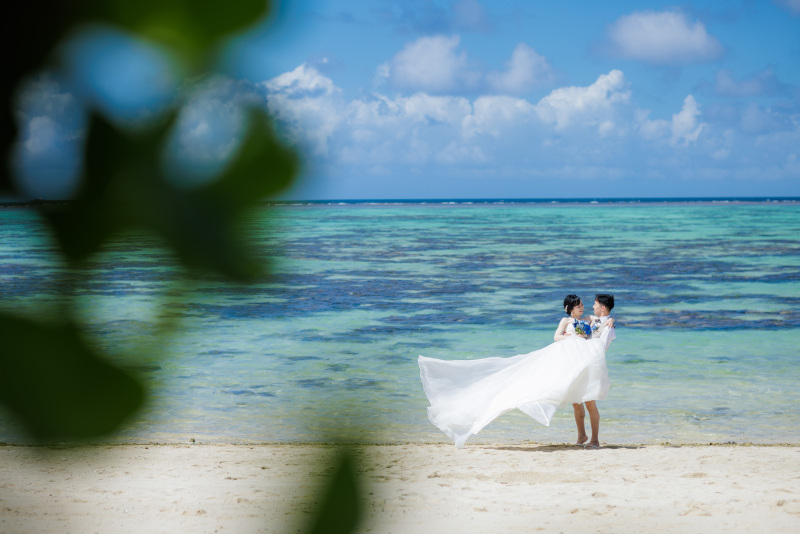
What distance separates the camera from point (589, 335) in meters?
8.70

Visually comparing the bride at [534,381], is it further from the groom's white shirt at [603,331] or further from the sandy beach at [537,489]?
the sandy beach at [537,489]

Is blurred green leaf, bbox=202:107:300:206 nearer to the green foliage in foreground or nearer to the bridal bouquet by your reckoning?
the green foliage in foreground

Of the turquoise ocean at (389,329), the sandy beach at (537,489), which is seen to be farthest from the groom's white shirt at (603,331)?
the turquoise ocean at (389,329)

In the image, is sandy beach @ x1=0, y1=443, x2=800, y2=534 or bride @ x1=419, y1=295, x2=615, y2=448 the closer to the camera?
sandy beach @ x1=0, y1=443, x2=800, y2=534

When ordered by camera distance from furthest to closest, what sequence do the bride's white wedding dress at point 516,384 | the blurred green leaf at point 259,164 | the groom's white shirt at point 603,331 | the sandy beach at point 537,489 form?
the groom's white shirt at point 603,331
the bride's white wedding dress at point 516,384
the sandy beach at point 537,489
the blurred green leaf at point 259,164

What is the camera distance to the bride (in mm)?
8453

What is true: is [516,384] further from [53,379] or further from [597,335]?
[53,379]

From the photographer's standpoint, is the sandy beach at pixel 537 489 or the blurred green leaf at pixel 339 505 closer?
the blurred green leaf at pixel 339 505

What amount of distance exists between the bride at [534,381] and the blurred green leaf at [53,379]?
8.06 meters

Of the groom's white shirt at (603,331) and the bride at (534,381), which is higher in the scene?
the groom's white shirt at (603,331)

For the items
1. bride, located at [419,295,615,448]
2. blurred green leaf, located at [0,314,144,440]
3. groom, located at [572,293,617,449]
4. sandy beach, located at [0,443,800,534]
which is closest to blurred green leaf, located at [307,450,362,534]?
blurred green leaf, located at [0,314,144,440]

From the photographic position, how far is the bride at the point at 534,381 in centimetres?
845

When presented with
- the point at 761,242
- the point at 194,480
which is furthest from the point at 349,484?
the point at 761,242

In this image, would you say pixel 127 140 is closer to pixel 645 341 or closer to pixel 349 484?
pixel 349 484
